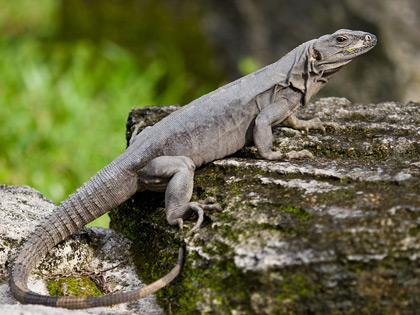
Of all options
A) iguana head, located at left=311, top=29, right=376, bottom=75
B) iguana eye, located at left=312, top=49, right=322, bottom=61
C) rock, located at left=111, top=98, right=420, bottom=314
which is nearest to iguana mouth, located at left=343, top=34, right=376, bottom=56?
iguana head, located at left=311, top=29, right=376, bottom=75

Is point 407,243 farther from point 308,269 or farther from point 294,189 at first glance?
A: point 294,189

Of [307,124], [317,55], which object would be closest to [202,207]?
[307,124]

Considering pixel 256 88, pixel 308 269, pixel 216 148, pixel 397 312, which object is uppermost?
pixel 256 88

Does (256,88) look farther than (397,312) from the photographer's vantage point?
Yes

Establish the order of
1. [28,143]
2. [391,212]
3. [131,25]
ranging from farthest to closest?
1. [131,25]
2. [28,143]
3. [391,212]

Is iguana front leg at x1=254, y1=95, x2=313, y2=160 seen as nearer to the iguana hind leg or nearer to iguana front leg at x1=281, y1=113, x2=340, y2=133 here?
iguana front leg at x1=281, y1=113, x2=340, y2=133

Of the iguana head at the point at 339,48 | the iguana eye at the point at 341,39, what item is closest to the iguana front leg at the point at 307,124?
the iguana head at the point at 339,48

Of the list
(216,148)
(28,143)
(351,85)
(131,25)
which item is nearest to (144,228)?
(216,148)
